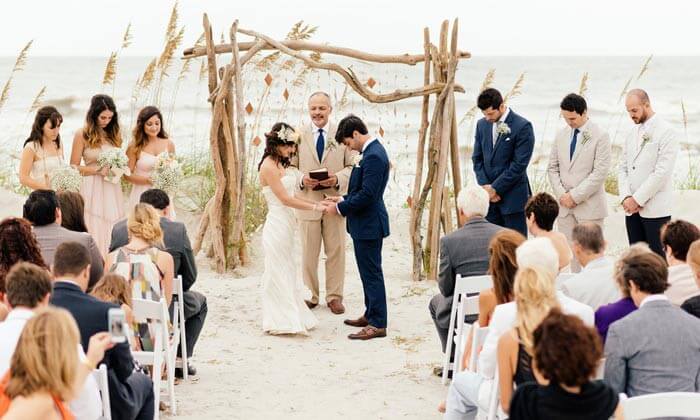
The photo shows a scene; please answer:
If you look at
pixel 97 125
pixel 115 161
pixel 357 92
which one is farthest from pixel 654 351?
pixel 97 125

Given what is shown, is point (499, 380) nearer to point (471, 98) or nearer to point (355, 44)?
point (471, 98)

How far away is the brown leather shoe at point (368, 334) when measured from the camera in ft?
25.1

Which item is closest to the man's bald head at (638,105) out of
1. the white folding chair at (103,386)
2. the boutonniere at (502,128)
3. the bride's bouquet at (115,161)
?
the boutonniere at (502,128)

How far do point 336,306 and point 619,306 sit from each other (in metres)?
4.12

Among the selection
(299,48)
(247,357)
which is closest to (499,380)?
(247,357)

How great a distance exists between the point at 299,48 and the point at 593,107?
27610 mm

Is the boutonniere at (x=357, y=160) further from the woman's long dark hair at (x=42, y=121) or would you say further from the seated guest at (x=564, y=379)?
the seated guest at (x=564, y=379)

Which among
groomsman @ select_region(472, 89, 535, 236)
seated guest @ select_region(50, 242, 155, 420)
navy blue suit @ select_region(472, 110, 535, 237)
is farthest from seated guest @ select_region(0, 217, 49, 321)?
navy blue suit @ select_region(472, 110, 535, 237)

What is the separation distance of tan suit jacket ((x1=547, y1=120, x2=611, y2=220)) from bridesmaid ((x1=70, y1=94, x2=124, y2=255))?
143 inches

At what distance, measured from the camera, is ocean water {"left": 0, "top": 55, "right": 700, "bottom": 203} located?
26.7 meters

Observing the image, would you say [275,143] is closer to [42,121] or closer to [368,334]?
[368,334]

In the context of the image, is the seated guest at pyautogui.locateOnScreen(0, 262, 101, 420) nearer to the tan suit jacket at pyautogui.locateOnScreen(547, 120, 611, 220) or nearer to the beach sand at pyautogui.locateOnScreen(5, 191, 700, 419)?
the beach sand at pyautogui.locateOnScreen(5, 191, 700, 419)

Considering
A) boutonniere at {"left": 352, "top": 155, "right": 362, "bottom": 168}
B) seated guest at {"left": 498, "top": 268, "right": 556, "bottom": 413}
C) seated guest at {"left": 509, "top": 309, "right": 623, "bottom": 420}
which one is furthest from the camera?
boutonniere at {"left": 352, "top": 155, "right": 362, "bottom": 168}

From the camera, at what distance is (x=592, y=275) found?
5176mm
